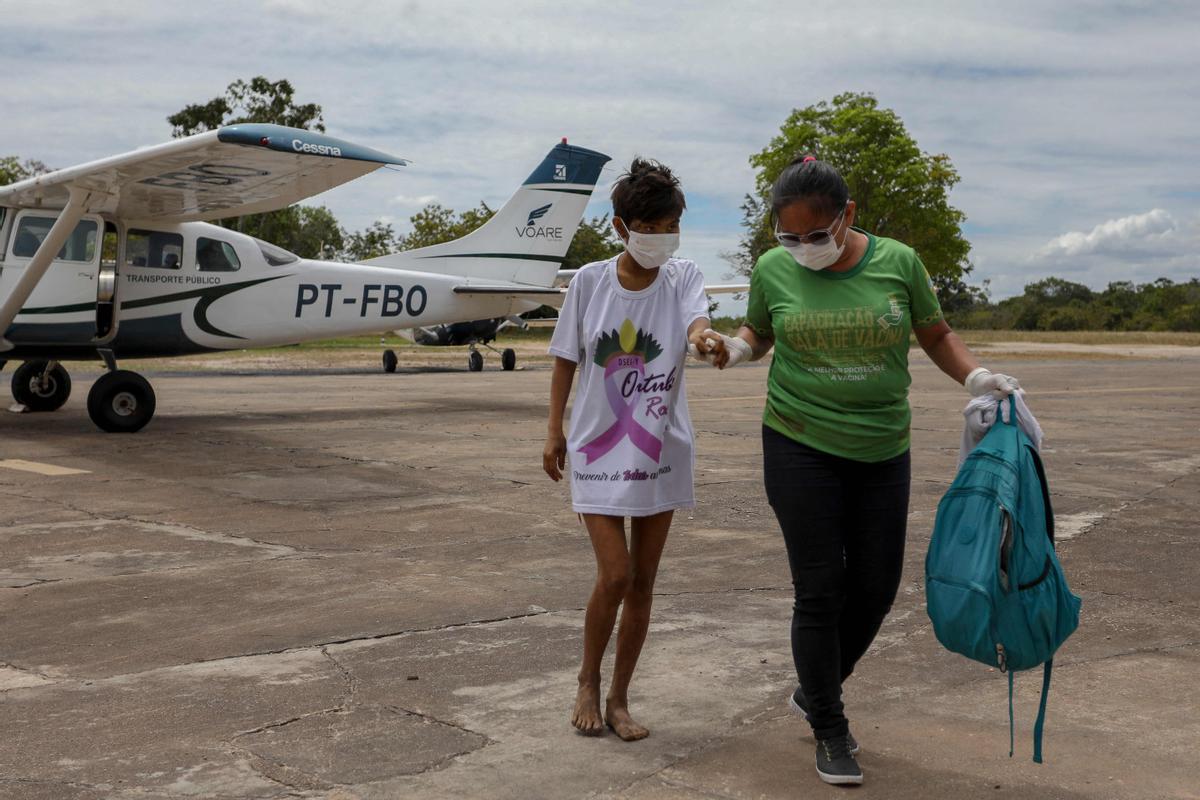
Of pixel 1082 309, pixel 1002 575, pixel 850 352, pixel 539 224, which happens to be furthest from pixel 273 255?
pixel 1082 309

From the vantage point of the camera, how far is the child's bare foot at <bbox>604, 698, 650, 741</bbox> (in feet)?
12.2

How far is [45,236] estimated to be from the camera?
507 inches

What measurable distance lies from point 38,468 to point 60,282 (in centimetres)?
355

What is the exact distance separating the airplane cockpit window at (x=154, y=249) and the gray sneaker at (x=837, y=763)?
1197 cm

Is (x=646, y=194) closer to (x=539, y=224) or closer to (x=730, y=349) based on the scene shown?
(x=730, y=349)

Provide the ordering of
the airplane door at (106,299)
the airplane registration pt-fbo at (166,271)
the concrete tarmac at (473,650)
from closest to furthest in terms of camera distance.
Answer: the concrete tarmac at (473,650) < the airplane registration pt-fbo at (166,271) < the airplane door at (106,299)

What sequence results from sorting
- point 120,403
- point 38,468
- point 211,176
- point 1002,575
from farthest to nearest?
point 120,403
point 211,176
point 38,468
point 1002,575

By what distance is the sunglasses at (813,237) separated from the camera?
3.50 meters

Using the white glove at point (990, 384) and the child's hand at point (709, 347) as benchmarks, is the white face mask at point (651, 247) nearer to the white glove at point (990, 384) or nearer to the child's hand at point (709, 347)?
the child's hand at point (709, 347)


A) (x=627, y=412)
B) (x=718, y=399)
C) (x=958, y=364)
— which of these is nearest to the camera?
(x=958, y=364)

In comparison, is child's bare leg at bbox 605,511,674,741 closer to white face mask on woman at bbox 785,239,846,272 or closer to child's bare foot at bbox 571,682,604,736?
child's bare foot at bbox 571,682,604,736

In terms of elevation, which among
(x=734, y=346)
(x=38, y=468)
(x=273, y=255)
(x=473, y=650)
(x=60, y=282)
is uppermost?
(x=273, y=255)

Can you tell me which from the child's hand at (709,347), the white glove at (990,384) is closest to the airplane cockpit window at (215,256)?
the child's hand at (709,347)

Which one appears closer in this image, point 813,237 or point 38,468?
point 813,237
